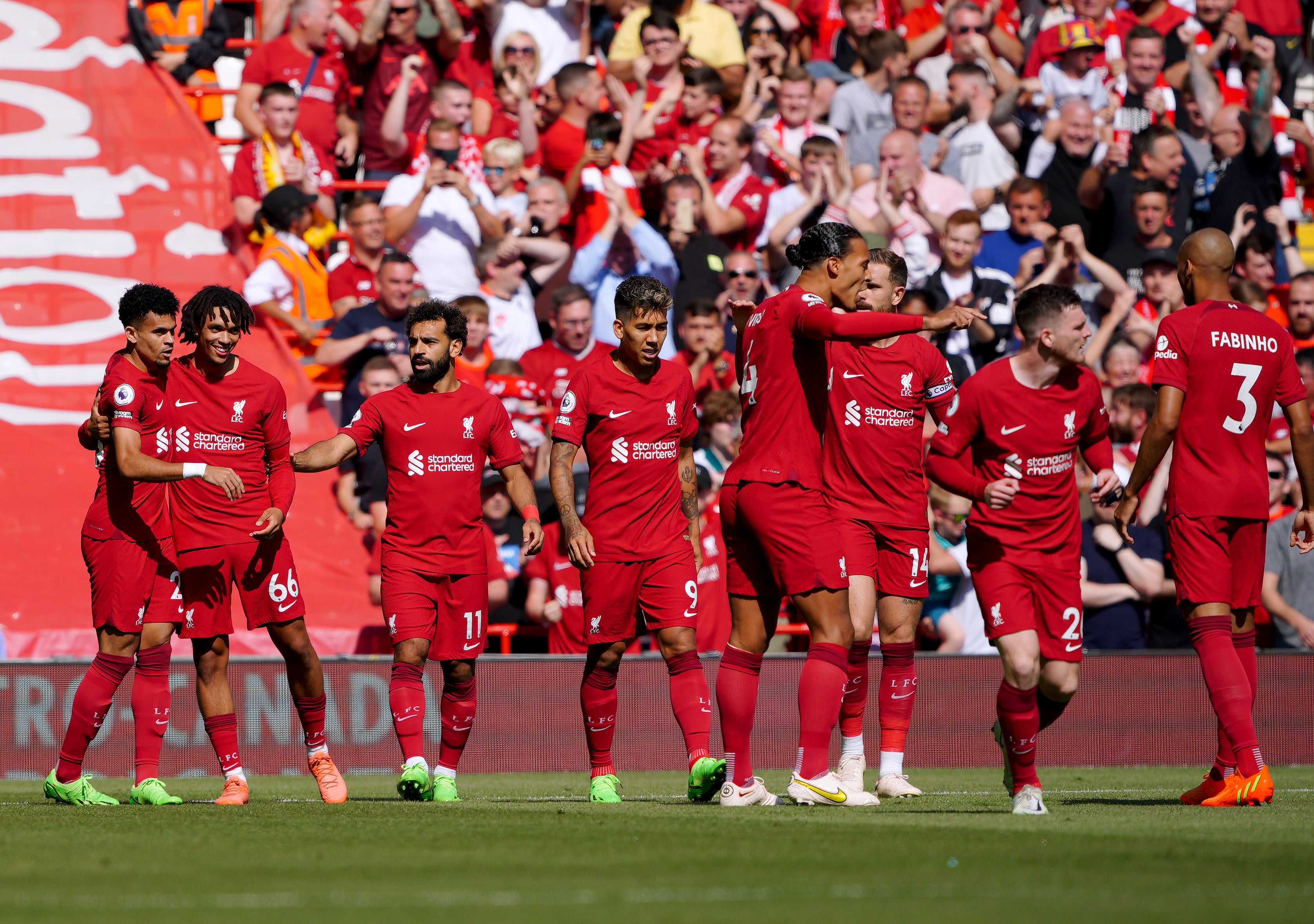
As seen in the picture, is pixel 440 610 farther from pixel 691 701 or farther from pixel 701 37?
pixel 701 37

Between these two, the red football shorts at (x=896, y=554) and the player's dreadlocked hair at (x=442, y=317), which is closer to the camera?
the red football shorts at (x=896, y=554)

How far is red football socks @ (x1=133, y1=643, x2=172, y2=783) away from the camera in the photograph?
8641 millimetres

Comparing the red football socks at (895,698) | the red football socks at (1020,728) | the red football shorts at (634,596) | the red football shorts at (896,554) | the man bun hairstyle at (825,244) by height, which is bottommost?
the red football socks at (895,698)

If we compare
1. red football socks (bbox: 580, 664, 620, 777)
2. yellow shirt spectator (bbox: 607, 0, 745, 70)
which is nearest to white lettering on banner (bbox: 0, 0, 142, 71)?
yellow shirt spectator (bbox: 607, 0, 745, 70)

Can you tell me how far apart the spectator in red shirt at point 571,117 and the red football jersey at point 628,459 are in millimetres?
7145

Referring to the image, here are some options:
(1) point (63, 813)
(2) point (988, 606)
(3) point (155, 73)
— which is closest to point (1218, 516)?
(2) point (988, 606)

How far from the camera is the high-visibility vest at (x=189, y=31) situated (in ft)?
52.9

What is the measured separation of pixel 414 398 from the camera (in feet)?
30.0

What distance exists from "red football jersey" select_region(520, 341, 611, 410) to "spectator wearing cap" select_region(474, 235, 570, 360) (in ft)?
1.40

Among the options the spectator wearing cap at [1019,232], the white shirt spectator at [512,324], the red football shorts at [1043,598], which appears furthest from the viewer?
the spectator wearing cap at [1019,232]

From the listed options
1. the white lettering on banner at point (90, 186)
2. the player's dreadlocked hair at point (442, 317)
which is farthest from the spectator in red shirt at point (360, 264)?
the player's dreadlocked hair at point (442, 317)

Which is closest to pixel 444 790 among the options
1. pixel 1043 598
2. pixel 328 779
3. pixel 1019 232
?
pixel 328 779

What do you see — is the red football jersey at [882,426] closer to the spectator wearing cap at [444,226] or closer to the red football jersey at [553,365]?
the red football jersey at [553,365]

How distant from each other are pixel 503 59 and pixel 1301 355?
7594 mm
